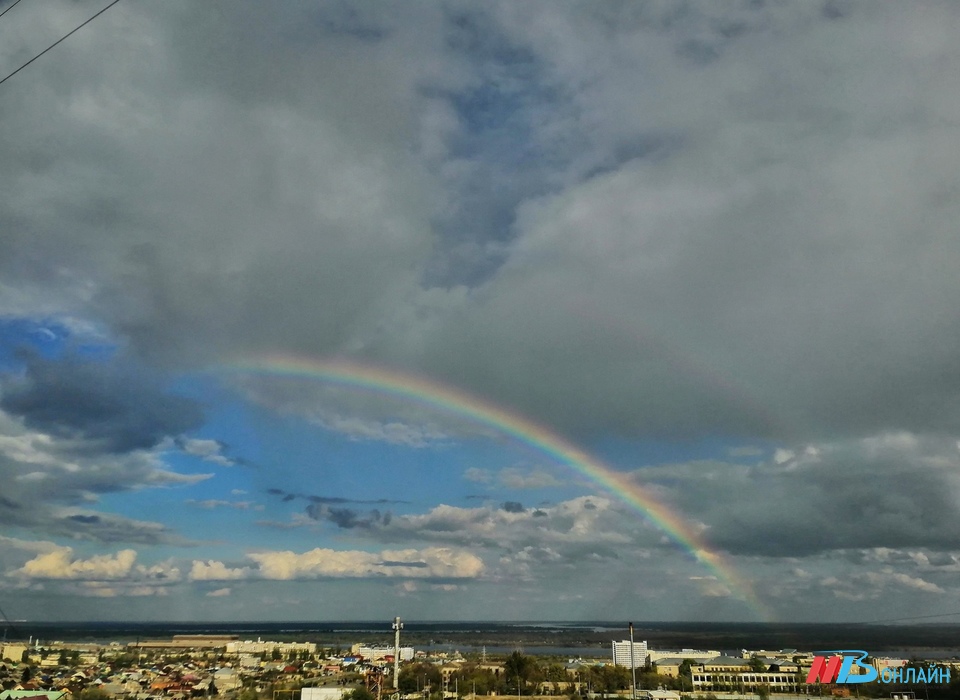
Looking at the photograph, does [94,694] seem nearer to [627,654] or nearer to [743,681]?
[743,681]

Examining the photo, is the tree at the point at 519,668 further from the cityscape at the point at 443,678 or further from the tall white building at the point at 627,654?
the tall white building at the point at 627,654

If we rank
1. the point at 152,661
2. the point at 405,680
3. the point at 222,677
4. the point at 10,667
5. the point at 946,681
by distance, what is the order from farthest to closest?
the point at 152,661, the point at 405,680, the point at 222,677, the point at 10,667, the point at 946,681

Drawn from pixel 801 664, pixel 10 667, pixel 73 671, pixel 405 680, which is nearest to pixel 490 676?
pixel 405 680

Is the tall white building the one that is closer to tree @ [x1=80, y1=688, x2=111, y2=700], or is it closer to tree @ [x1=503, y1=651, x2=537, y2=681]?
tree @ [x1=503, y1=651, x2=537, y2=681]

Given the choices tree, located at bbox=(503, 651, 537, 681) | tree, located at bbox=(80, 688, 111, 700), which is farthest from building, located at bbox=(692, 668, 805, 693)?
tree, located at bbox=(80, 688, 111, 700)

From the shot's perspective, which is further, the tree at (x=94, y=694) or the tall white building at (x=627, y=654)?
the tall white building at (x=627, y=654)

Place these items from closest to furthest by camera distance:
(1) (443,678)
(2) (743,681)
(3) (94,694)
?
1. (3) (94,694)
2. (2) (743,681)
3. (1) (443,678)

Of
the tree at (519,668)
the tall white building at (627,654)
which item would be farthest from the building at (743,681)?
the tree at (519,668)

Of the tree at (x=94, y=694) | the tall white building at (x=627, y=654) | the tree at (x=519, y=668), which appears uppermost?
the tree at (x=94, y=694)

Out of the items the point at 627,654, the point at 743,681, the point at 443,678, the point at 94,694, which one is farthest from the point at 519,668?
the point at 627,654

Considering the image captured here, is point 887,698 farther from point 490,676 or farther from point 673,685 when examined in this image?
point 490,676

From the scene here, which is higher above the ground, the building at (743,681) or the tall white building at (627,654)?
the building at (743,681)
